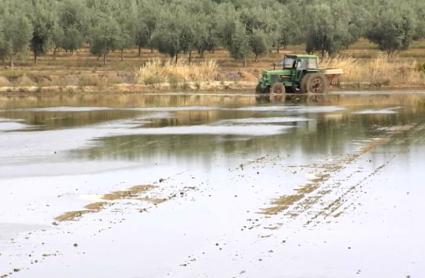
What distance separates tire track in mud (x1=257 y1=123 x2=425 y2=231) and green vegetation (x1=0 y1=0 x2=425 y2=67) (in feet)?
174

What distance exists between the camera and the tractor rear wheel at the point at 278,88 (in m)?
45.2

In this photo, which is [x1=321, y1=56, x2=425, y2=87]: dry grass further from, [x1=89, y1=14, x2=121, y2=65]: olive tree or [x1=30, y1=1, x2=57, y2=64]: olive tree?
[x1=30, y1=1, x2=57, y2=64]: olive tree

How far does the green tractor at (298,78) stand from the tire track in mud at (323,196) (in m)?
25.9

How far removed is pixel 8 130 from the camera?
27172 millimetres

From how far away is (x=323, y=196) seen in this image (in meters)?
14.3

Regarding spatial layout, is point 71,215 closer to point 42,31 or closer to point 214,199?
point 214,199

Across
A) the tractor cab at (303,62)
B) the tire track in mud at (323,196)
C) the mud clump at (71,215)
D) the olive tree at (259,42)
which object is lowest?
the mud clump at (71,215)

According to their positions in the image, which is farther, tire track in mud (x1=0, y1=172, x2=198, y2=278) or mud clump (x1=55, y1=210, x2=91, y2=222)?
mud clump (x1=55, y1=210, x2=91, y2=222)

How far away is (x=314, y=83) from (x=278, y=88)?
178cm

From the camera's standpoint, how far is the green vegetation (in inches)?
2840

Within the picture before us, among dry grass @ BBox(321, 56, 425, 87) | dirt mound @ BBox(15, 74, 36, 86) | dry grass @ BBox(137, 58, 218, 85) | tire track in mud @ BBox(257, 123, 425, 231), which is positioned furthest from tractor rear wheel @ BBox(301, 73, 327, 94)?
tire track in mud @ BBox(257, 123, 425, 231)

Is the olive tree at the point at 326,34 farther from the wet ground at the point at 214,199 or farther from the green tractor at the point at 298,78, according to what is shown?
the wet ground at the point at 214,199

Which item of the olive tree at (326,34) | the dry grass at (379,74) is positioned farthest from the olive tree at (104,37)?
the dry grass at (379,74)

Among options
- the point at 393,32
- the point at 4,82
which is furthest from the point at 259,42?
the point at 4,82
